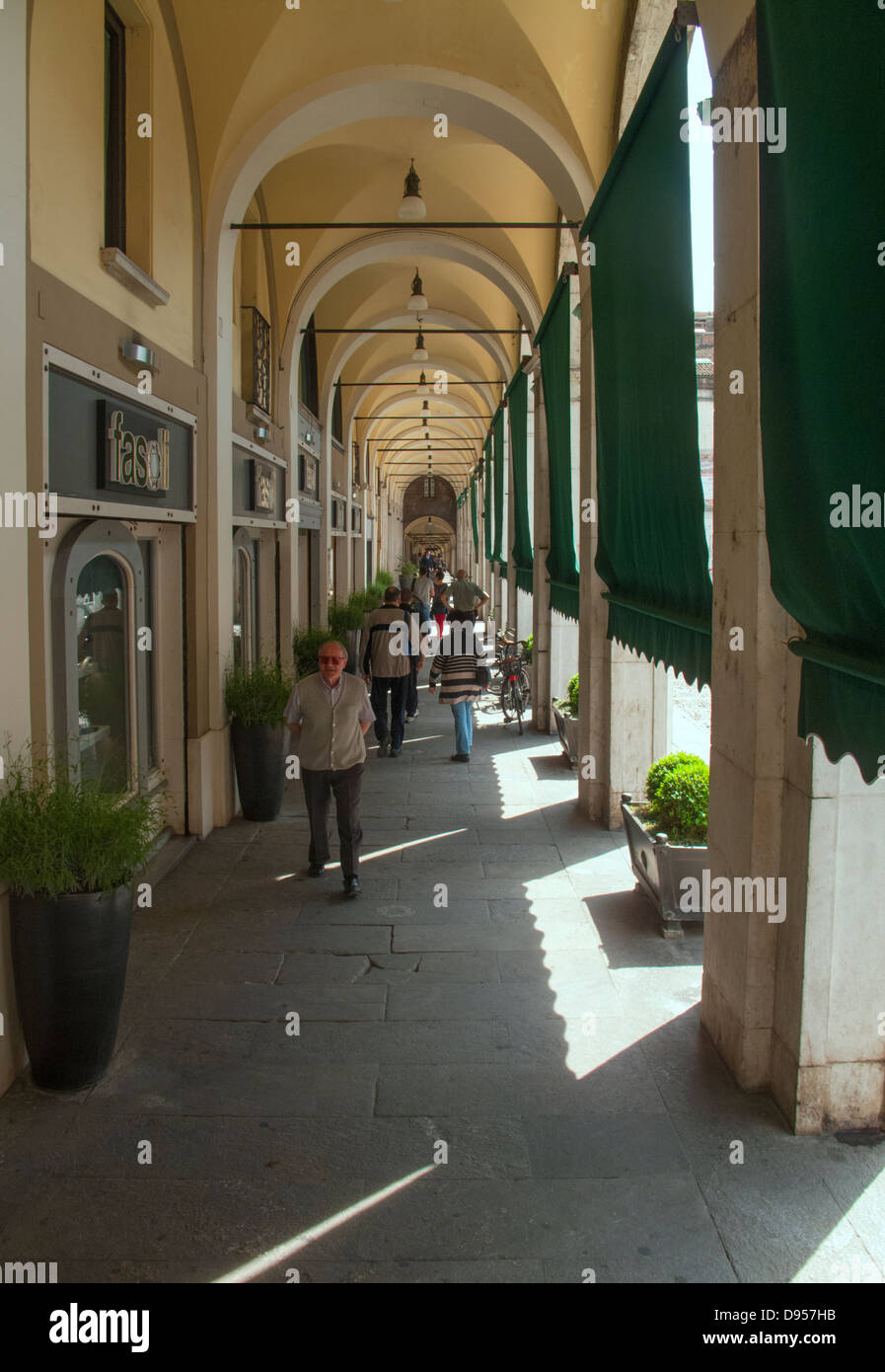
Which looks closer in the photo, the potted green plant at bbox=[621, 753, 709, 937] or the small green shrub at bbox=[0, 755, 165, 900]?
the small green shrub at bbox=[0, 755, 165, 900]

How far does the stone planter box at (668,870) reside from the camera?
5.74 metres

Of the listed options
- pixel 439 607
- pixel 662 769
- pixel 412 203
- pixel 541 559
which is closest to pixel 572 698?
pixel 541 559

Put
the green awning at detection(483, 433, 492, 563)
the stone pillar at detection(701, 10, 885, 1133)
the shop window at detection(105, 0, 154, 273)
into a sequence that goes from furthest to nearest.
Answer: the green awning at detection(483, 433, 492, 563) → the shop window at detection(105, 0, 154, 273) → the stone pillar at detection(701, 10, 885, 1133)

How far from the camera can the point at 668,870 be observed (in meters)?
5.79

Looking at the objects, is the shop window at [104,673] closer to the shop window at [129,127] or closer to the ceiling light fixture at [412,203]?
the shop window at [129,127]

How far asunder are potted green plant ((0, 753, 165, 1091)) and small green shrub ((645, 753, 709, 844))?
3077mm

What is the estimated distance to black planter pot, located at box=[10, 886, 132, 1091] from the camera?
4094 millimetres

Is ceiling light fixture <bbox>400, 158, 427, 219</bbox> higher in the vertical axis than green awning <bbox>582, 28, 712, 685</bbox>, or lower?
higher

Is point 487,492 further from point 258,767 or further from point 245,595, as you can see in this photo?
point 258,767

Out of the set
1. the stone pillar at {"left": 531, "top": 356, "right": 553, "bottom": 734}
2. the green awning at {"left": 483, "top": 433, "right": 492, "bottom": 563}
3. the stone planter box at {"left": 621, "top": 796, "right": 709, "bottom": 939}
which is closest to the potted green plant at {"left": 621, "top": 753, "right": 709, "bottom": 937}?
the stone planter box at {"left": 621, "top": 796, "right": 709, "bottom": 939}

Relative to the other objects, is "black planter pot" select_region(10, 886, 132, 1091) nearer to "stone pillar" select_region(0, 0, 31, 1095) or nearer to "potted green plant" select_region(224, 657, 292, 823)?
"stone pillar" select_region(0, 0, 31, 1095)

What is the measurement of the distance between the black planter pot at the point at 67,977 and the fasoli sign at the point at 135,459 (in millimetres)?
2550

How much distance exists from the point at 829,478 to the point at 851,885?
1487 millimetres
